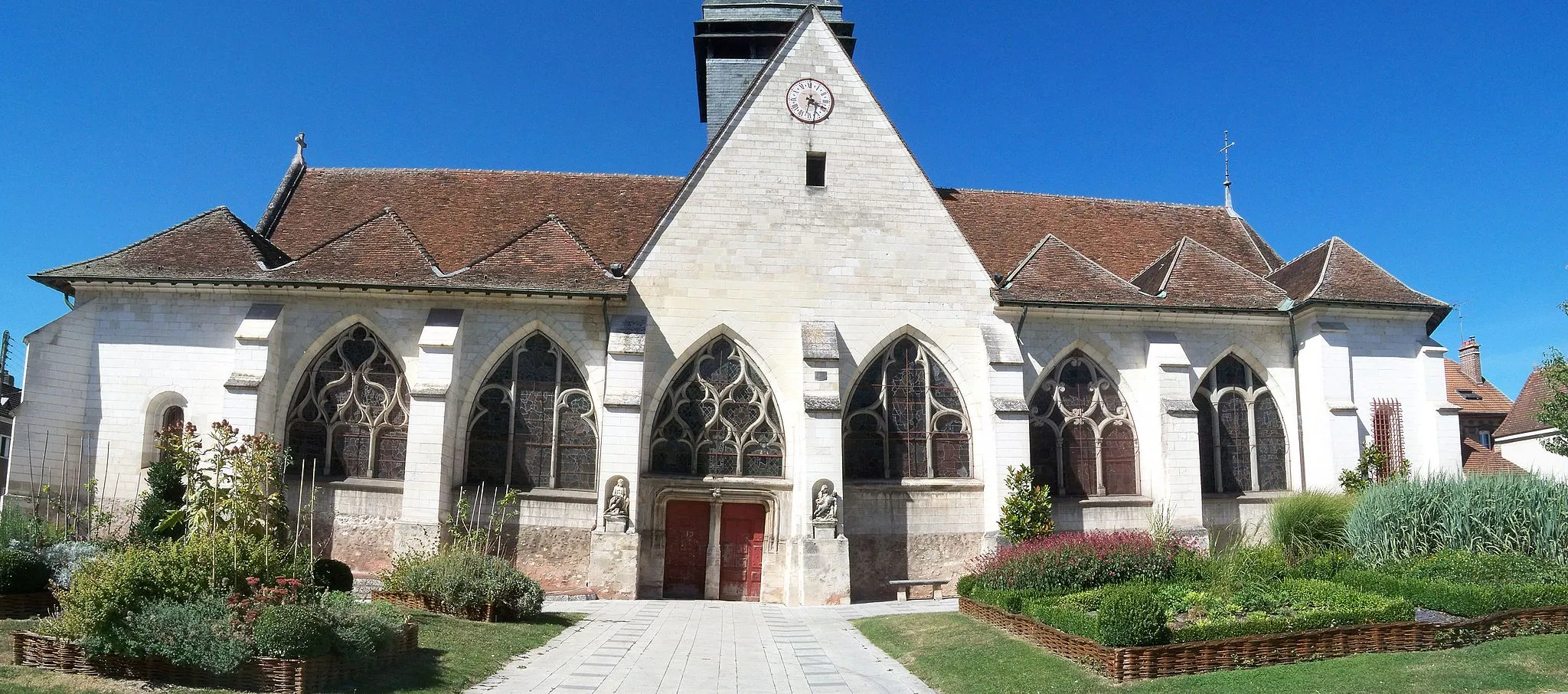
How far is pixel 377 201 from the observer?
24.7 meters

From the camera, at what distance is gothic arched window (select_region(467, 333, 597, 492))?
803 inches

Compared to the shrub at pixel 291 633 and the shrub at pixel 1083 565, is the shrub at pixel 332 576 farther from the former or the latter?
the shrub at pixel 1083 565

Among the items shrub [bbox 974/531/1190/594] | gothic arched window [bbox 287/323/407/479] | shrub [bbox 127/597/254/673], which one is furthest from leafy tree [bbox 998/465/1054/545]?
shrub [bbox 127/597/254/673]

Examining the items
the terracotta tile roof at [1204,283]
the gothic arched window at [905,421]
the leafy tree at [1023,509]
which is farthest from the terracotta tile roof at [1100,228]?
the leafy tree at [1023,509]

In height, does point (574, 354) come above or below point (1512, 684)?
above

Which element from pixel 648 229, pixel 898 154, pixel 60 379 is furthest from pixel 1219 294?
pixel 60 379

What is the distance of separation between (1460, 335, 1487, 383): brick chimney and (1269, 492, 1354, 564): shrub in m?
24.5

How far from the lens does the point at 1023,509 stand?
1986 cm

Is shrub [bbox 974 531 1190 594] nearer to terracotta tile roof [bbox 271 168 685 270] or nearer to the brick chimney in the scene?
terracotta tile roof [bbox 271 168 685 270]

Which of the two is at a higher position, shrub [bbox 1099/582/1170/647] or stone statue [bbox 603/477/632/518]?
stone statue [bbox 603/477/632/518]

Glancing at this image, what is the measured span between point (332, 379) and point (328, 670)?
11181 millimetres

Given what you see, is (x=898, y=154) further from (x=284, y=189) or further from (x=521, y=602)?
(x=284, y=189)

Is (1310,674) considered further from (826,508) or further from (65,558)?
(65,558)

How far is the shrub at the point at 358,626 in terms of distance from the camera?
10.8 m
